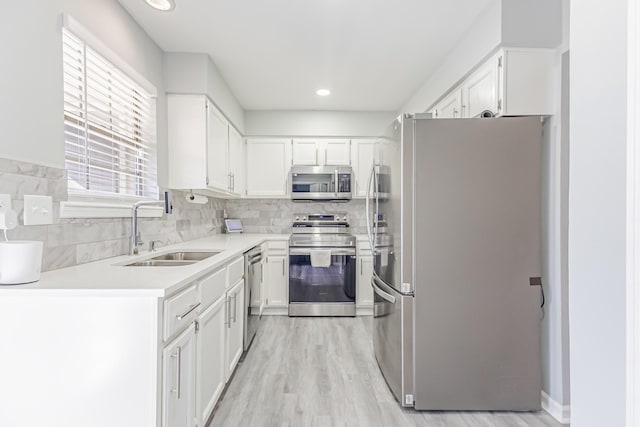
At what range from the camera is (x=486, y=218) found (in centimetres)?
188

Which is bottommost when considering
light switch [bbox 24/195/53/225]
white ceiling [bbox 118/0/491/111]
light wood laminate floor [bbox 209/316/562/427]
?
light wood laminate floor [bbox 209/316/562/427]

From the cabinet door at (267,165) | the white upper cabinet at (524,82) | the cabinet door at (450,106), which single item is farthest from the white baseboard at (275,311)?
the white upper cabinet at (524,82)

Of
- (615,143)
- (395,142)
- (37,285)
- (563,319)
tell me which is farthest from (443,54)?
(37,285)

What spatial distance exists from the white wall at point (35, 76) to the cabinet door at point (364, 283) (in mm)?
2932

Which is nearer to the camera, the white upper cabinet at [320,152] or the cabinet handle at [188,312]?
the cabinet handle at [188,312]

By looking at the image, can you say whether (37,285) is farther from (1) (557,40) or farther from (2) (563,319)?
(1) (557,40)

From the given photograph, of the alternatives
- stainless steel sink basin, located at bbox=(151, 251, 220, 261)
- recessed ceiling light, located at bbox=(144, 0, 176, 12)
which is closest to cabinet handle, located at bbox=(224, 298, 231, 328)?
stainless steel sink basin, located at bbox=(151, 251, 220, 261)

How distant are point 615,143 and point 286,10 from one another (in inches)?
78.1

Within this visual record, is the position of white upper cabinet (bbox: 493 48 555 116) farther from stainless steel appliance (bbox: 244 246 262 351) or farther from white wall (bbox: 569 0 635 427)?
stainless steel appliance (bbox: 244 246 262 351)

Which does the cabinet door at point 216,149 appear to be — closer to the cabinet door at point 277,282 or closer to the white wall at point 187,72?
the white wall at point 187,72

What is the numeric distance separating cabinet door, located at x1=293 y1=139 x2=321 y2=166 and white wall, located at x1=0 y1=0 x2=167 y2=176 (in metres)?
2.49

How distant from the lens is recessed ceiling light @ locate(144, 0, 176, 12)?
1.94 meters

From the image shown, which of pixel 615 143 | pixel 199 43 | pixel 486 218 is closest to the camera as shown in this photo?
pixel 615 143

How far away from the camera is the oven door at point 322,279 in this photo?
12.0 ft
